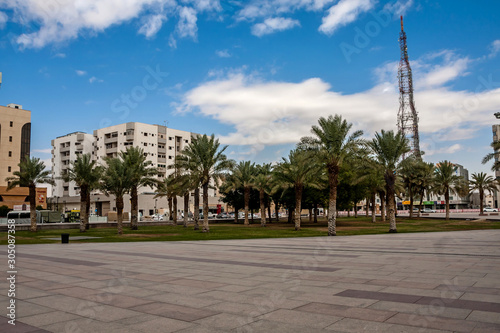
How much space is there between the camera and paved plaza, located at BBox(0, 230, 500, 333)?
6129 mm

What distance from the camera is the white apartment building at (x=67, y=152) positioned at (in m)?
109

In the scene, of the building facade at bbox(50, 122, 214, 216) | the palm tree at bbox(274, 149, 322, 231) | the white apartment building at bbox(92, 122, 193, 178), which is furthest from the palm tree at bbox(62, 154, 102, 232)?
the white apartment building at bbox(92, 122, 193, 178)

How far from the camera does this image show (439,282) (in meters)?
9.38

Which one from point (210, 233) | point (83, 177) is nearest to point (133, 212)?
point (83, 177)

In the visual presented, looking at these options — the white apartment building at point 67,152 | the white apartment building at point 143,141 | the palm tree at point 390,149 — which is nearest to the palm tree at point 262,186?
the palm tree at point 390,149

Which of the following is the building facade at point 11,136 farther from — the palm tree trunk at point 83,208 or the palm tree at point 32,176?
the palm tree trunk at point 83,208

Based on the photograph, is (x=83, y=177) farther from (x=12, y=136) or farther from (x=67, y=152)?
(x=67, y=152)

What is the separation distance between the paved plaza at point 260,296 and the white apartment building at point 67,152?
104050 millimetres

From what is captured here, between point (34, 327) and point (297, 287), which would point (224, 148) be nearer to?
point (297, 287)

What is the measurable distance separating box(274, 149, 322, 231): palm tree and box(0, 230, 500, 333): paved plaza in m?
28.1

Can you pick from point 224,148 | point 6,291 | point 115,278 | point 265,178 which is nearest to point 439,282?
point 115,278

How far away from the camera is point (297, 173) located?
1671 inches

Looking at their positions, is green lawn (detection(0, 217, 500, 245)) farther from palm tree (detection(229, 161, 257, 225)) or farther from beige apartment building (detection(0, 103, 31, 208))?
beige apartment building (detection(0, 103, 31, 208))

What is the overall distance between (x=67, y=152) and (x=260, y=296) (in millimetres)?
118288
